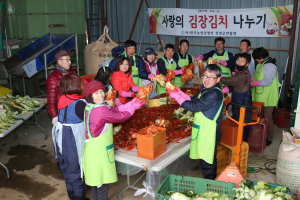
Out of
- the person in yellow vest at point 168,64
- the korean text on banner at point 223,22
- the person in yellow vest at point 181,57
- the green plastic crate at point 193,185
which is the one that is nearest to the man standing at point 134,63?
the person in yellow vest at point 168,64

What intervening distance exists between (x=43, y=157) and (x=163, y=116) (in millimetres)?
2743

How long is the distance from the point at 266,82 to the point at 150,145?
3521mm

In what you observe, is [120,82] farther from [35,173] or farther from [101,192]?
[35,173]

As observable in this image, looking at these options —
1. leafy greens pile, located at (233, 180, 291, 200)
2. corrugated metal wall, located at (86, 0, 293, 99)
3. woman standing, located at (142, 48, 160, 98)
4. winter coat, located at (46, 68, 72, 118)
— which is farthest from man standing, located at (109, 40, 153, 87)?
corrugated metal wall, located at (86, 0, 293, 99)

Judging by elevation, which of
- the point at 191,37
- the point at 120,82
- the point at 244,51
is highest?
the point at 191,37

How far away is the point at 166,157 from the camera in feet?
11.6

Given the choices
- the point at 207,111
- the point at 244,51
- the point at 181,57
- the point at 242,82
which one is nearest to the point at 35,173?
the point at 207,111

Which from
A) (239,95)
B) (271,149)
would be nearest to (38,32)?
(239,95)

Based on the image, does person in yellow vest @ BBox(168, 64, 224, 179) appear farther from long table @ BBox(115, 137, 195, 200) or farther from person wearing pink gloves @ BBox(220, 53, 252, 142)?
person wearing pink gloves @ BBox(220, 53, 252, 142)

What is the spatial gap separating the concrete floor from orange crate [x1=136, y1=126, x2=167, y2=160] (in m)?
1.14

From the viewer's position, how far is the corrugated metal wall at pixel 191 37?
8.00m

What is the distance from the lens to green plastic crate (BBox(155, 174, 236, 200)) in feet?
10.00

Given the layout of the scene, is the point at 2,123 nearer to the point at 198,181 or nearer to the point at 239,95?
the point at 198,181

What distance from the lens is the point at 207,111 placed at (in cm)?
362
